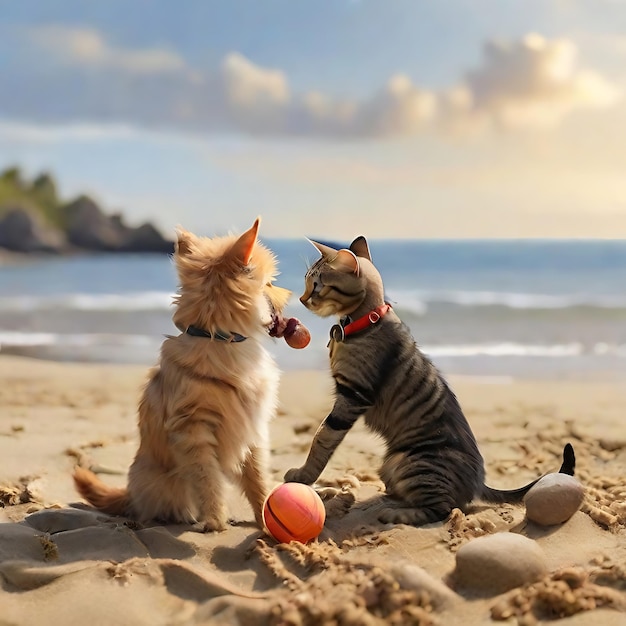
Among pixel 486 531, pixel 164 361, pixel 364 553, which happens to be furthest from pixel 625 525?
pixel 164 361

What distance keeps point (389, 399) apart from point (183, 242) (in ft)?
4.42

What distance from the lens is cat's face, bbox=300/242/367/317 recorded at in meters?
3.81

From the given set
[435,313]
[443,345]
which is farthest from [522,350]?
[435,313]

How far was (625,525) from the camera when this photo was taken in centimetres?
362

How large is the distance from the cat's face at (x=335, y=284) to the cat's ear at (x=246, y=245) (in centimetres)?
48

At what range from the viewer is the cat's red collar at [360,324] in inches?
152

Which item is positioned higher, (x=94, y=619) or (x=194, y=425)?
(x=194, y=425)

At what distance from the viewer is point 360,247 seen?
4.11 metres

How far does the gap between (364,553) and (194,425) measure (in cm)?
99

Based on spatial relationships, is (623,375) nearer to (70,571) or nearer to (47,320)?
(70,571)

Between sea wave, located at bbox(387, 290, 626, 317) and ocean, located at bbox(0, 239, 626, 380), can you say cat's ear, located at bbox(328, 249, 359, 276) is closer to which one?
ocean, located at bbox(0, 239, 626, 380)

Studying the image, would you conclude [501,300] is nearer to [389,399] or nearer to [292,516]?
[389,399]

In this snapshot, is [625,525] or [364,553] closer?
[364,553]

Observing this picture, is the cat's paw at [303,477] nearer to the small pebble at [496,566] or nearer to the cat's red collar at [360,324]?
the cat's red collar at [360,324]
